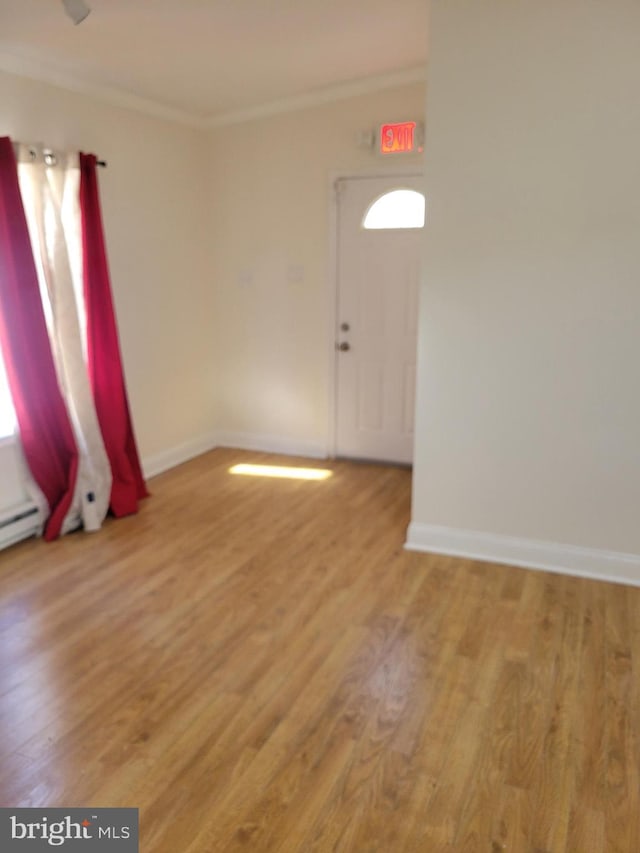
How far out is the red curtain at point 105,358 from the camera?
3682mm

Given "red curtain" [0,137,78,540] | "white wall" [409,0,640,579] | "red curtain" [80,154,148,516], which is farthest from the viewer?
"red curtain" [80,154,148,516]

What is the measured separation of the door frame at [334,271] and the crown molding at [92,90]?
Answer: 119cm

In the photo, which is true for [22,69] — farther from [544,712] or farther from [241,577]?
[544,712]

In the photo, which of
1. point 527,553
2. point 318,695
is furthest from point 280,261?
point 318,695

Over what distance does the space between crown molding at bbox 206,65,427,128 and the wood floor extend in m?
3.06

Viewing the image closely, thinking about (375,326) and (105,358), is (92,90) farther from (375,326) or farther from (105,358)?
(375,326)

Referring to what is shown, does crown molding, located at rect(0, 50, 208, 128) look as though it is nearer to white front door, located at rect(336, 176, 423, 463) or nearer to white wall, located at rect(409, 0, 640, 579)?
white front door, located at rect(336, 176, 423, 463)

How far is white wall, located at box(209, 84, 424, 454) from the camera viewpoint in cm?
459

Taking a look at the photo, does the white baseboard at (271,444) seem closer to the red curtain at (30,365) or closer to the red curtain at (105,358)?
the red curtain at (105,358)

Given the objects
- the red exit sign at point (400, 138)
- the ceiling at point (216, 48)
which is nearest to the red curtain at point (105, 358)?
the ceiling at point (216, 48)

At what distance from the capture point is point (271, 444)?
17.5 feet

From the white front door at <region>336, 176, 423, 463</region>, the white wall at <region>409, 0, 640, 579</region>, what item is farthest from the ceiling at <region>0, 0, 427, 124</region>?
the white front door at <region>336, 176, 423, 463</region>

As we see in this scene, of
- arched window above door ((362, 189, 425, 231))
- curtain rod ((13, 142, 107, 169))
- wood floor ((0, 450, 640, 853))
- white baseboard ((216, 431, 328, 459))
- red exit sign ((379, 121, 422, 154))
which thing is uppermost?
red exit sign ((379, 121, 422, 154))

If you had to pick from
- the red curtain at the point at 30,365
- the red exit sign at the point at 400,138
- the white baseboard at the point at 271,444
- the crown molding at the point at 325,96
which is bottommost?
the white baseboard at the point at 271,444
